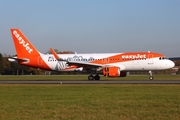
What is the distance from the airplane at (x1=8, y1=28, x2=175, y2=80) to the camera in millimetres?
40969

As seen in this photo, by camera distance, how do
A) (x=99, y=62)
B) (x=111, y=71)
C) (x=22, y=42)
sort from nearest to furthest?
(x=111, y=71), (x=99, y=62), (x=22, y=42)

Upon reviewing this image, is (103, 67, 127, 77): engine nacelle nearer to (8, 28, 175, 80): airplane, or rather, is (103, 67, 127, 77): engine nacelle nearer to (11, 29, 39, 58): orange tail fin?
(8, 28, 175, 80): airplane

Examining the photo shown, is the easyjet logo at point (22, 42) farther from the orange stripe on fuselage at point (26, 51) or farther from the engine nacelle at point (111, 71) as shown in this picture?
the engine nacelle at point (111, 71)

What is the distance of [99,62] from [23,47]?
1009 centimetres

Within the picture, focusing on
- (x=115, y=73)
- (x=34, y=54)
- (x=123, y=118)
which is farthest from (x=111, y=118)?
(x=34, y=54)

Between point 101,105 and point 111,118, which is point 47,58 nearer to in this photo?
point 101,105

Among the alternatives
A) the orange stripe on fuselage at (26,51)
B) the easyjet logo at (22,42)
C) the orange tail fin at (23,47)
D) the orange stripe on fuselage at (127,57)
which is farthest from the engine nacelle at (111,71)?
the easyjet logo at (22,42)

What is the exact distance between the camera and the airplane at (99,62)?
4097 centimetres

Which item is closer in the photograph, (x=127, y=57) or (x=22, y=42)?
(x=127, y=57)

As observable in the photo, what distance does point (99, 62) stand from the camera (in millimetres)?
41906

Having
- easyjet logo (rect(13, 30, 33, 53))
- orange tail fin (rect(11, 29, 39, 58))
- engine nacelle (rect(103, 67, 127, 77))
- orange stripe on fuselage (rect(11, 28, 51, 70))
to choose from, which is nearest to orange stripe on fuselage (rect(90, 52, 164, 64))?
engine nacelle (rect(103, 67, 127, 77))

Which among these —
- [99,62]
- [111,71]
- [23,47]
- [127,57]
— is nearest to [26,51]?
[23,47]

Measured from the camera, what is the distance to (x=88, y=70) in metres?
41.7

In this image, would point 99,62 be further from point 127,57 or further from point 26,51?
point 26,51
